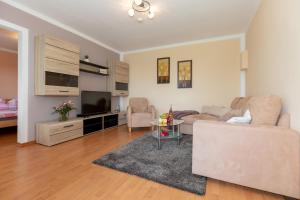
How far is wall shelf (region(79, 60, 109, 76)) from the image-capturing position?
12.7 feet

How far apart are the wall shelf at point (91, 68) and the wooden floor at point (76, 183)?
2.21 m

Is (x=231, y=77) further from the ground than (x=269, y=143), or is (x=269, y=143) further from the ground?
(x=231, y=77)

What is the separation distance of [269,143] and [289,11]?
1429 mm

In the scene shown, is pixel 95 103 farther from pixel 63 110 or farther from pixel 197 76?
pixel 197 76

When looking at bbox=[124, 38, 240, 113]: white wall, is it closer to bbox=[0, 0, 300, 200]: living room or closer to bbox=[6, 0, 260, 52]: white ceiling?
bbox=[0, 0, 300, 200]: living room

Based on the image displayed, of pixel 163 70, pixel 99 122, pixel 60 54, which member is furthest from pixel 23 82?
pixel 163 70

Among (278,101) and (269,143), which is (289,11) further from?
(269,143)

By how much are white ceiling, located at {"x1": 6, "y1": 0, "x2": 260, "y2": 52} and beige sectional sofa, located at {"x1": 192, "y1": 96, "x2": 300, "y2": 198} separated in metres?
2.03

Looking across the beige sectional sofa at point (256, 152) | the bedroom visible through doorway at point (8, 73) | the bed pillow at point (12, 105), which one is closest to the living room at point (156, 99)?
the beige sectional sofa at point (256, 152)

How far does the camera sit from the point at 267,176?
4.47 ft

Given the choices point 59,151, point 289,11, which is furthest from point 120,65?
point 289,11

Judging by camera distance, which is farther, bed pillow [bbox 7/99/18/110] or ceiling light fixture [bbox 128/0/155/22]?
bed pillow [bbox 7/99/18/110]

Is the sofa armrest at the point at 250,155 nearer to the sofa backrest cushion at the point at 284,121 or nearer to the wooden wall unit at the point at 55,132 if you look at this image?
the sofa backrest cushion at the point at 284,121

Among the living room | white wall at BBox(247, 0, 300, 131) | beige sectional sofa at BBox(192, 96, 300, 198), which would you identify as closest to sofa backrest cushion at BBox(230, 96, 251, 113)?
the living room
